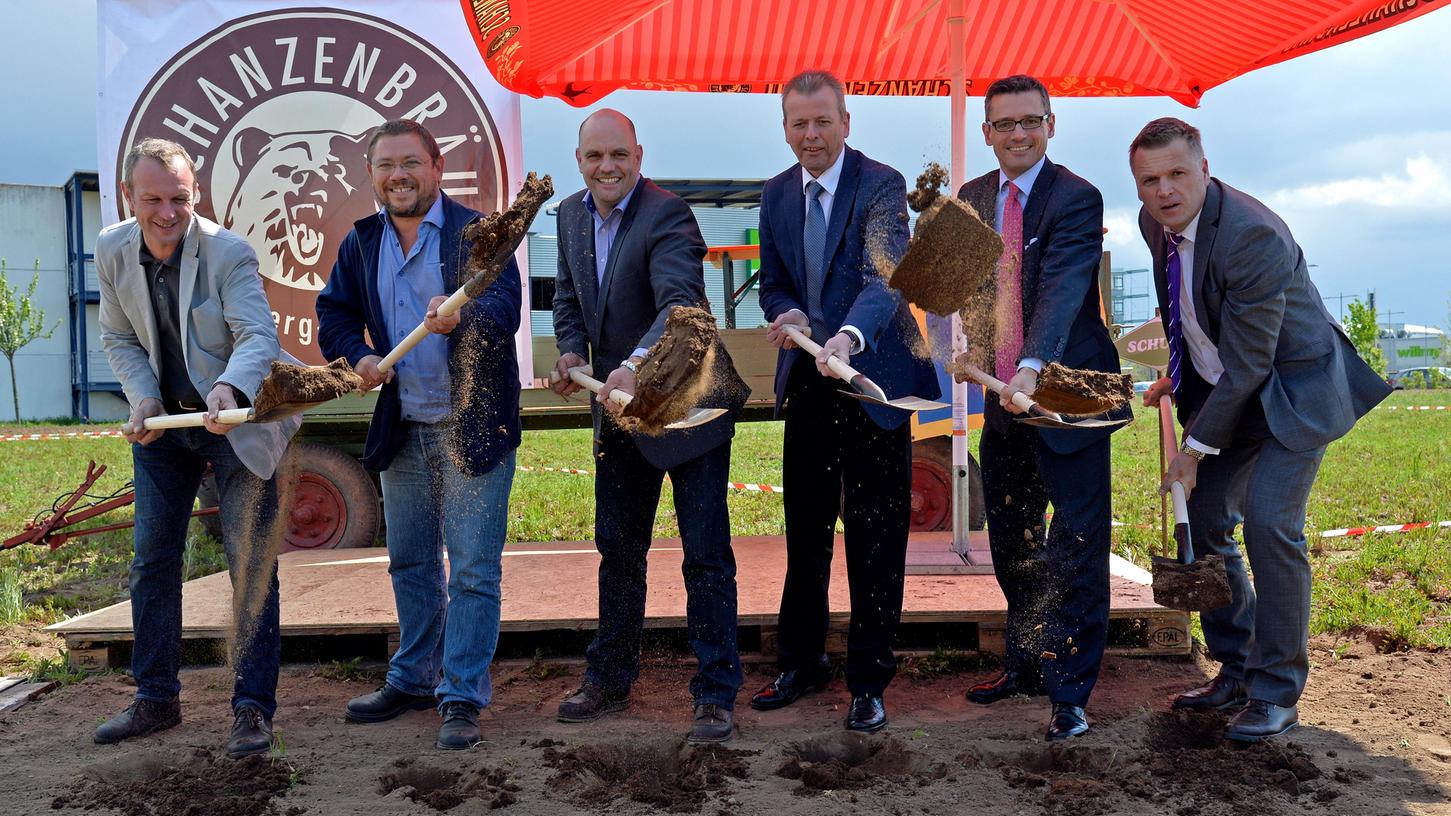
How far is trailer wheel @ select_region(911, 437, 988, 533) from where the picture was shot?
6.44 metres

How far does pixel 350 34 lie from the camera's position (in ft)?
20.4

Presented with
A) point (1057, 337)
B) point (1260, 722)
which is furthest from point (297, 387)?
point (1260, 722)

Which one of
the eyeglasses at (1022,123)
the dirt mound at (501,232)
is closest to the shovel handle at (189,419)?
the dirt mound at (501,232)

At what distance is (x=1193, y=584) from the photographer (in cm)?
334

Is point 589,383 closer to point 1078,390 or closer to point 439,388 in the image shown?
point 439,388

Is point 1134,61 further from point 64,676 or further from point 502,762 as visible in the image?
point 64,676

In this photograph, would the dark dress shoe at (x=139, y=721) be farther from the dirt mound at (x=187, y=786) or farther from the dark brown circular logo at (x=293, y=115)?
the dark brown circular logo at (x=293, y=115)

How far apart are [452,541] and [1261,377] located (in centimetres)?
263

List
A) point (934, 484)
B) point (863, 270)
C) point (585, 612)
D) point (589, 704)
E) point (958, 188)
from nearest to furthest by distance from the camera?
point (863, 270) < point (589, 704) < point (585, 612) < point (958, 188) < point (934, 484)

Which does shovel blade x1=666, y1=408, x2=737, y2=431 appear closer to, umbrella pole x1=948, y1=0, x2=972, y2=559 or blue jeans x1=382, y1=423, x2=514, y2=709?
blue jeans x1=382, y1=423, x2=514, y2=709

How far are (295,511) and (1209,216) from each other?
→ 17.9 ft

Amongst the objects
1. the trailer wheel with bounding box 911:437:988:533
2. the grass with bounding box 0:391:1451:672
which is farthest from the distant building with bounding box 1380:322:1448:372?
the trailer wheel with bounding box 911:437:988:533

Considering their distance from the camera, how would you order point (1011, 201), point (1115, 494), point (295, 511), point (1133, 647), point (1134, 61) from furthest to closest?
point (1115, 494) → point (295, 511) → point (1134, 61) → point (1133, 647) → point (1011, 201)

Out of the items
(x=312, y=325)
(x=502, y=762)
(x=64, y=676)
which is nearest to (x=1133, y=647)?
(x=502, y=762)
